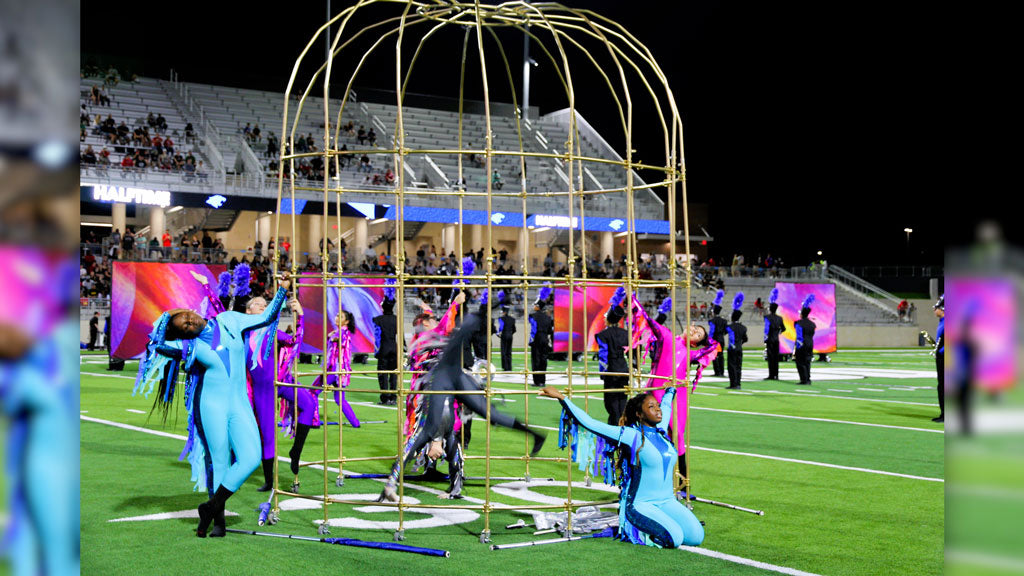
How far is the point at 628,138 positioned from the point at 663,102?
110 ft

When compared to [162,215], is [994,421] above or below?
below

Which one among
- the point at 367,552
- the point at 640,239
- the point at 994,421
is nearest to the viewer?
the point at 994,421

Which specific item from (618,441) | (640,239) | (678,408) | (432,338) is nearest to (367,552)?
(618,441)

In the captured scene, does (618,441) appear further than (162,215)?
No

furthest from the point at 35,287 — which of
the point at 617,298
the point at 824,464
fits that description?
the point at 617,298

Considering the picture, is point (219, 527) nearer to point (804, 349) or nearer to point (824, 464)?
point (824, 464)

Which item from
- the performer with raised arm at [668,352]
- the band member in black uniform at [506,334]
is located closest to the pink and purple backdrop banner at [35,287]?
the performer with raised arm at [668,352]

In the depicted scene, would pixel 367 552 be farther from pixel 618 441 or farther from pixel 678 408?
pixel 678 408

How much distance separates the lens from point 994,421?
0.76m

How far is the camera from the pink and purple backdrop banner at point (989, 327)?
0.72 m

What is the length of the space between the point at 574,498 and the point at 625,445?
202 cm

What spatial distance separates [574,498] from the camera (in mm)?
8805

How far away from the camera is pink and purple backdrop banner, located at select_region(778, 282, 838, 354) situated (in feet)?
98.0

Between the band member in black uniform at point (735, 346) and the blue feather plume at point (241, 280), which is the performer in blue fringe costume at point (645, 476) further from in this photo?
the band member in black uniform at point (735, 346)
